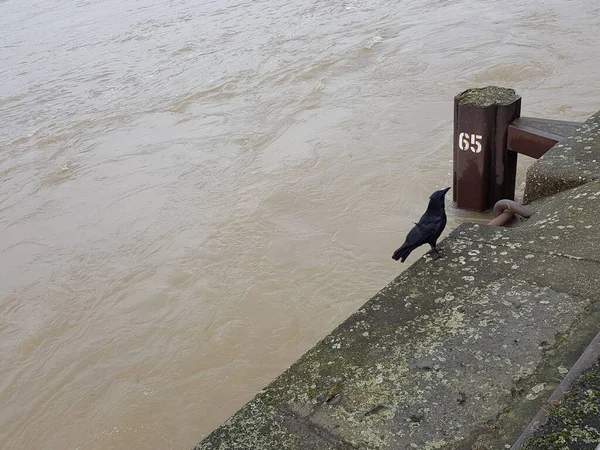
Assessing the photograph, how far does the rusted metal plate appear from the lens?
4.67 m

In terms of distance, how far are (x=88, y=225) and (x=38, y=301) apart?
56.7 inches

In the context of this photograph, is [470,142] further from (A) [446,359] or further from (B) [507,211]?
(A) [446,359]

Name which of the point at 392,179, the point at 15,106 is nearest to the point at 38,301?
the point at 392,179

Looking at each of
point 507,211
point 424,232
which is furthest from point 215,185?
point 424,232

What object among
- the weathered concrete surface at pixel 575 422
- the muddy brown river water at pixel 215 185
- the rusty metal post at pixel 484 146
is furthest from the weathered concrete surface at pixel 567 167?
the weathered concrete surface at pixel 575 422

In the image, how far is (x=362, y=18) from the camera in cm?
1405

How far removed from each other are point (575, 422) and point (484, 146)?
349 centimetres

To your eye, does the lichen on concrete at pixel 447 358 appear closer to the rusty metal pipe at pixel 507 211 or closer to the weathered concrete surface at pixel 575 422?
the weathered concrete surface at pixel 575 422

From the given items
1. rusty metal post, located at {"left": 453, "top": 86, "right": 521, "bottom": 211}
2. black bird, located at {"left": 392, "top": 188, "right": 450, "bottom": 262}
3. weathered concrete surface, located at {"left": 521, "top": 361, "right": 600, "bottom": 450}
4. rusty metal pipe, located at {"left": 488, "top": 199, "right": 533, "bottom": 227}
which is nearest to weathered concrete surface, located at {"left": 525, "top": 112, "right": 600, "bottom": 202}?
rusty metal pipe, located at {"left": 488, "top": 199, "right": 533, "bottom": 227}

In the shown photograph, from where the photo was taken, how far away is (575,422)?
185 centimetres

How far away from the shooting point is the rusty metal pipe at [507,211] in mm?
3598

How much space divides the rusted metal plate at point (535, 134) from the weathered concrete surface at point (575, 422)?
298 centimetres

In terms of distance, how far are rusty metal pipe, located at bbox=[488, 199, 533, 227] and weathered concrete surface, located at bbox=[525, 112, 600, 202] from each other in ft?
1.10

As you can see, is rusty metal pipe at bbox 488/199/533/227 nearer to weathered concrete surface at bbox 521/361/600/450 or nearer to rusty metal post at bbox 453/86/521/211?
rusty metal post at bbox 453/86/521/211
